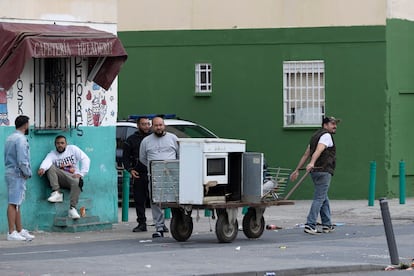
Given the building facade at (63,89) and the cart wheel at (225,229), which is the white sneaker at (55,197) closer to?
the building facade at (63,89)

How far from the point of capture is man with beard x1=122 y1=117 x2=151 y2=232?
18.8 m

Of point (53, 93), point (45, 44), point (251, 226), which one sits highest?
point (45, 44)

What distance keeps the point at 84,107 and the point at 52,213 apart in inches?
75.0

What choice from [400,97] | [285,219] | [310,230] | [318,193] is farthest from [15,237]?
[400,97]

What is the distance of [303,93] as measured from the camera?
27.0m

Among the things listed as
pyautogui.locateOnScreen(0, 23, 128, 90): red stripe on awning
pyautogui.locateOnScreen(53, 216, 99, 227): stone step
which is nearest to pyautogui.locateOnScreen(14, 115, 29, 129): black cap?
pyautogui.locateOnScreen(0, 23, 128, 90): red stripe on awning

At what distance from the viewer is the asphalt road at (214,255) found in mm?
13500

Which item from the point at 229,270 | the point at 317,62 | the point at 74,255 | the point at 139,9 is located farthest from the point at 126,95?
the point at 229,270

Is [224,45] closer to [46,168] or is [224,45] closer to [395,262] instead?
[46,168]

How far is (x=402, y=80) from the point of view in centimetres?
2683

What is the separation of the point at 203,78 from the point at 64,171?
960cm

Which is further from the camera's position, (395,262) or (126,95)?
(126,95)

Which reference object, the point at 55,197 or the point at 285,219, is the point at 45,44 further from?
the point at 285,219

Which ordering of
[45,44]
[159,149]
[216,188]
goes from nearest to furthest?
[216,188]
[45,44]
[159,149]
